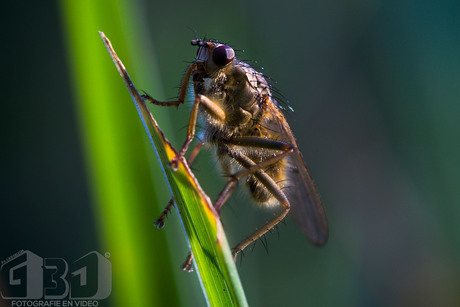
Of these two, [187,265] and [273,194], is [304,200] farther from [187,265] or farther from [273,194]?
[187,265]

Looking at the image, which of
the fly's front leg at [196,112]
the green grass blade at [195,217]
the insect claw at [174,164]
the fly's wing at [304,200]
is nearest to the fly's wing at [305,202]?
the fly's wing at [304,200]

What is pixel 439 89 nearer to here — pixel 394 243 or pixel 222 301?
pixel 394 243

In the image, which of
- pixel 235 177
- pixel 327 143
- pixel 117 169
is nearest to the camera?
pixel 117 169

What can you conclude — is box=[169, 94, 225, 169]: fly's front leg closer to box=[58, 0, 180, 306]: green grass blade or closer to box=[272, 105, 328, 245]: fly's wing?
box=[58, 0, 180, 306]: green grass blade

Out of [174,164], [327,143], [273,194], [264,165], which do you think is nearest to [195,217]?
[174,164]

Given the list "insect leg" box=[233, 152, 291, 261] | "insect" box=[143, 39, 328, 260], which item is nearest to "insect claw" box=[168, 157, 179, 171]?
"insect" box=[143, 39, 328, 260]

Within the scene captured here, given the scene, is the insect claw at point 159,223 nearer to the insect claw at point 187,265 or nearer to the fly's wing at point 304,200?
the insect claw at point 187,265

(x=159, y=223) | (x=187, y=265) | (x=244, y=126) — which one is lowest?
(x=187, y=265)
